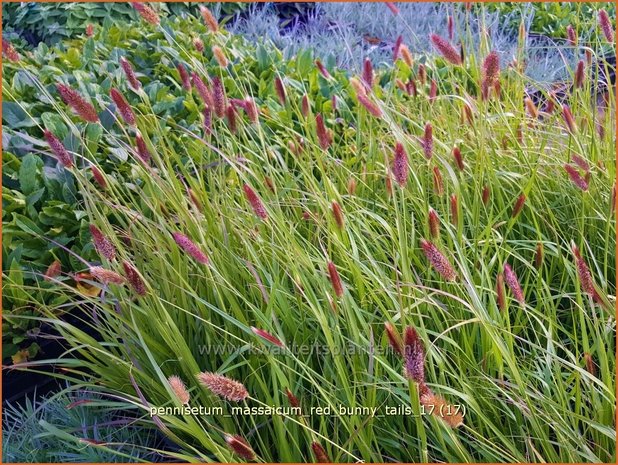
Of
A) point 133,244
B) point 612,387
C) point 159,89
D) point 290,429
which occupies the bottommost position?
point 290,429

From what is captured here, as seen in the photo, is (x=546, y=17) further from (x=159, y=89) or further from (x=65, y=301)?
(x=65, y=301)

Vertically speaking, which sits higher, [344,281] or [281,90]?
[281,90]

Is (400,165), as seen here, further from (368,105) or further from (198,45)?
(198,45)

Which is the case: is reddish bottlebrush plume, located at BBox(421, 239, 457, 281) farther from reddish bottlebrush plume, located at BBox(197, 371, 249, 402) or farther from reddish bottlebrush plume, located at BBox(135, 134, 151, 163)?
reddish bottlebrush plume, located at BBox(135, 134, 151, 163)

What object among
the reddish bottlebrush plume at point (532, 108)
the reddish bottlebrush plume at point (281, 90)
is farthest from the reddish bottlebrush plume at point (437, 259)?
the reddish bottlebrush plume at point (532, 108)

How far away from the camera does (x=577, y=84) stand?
8.52 feet

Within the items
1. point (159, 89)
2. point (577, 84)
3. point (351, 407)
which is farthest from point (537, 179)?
point (159, 89)

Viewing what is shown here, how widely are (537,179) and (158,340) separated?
1.55 meters

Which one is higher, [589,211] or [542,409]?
[589,211]

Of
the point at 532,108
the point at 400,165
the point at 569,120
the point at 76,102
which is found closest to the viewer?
the point at 400,165

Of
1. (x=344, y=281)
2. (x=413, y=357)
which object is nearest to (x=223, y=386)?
(x=413, y=357)

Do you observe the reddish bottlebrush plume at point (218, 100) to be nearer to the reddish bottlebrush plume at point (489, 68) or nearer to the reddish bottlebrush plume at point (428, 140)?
the reddish bottlebrush plume at point (428, 140)

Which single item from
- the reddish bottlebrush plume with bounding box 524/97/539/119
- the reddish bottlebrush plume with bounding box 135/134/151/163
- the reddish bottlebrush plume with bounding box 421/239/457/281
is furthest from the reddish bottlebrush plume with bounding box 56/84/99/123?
the reddish bottlebrush plume with bounding box 524/97/539/119

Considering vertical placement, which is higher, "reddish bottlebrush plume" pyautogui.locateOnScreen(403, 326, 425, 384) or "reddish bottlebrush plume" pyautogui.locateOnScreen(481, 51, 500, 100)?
"reddish bottlebrush plume" pyautogui.locateOnScreen(481, 51, 500, 100)
